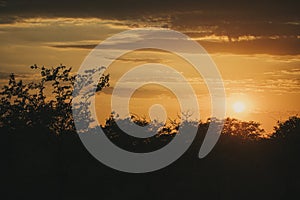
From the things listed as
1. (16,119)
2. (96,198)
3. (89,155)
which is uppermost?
(16,119)

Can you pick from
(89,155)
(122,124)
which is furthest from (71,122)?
(89,155)

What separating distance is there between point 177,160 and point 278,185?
6.06 m

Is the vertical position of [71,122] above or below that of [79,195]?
above

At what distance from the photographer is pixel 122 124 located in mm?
58281

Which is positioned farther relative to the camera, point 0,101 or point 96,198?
point 0,101

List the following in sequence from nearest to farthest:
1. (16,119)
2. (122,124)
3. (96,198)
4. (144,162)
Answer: (96,198), (144,162), (16,119), (122,124)

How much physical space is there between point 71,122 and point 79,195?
1370 cm

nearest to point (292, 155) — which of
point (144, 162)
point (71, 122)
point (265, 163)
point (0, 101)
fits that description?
point (265, 163)

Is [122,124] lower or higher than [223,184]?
higher

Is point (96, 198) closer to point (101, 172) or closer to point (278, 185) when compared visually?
point (101, 172)

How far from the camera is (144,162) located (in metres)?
47.6

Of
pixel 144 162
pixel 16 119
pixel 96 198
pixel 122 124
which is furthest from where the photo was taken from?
pixel 122 124

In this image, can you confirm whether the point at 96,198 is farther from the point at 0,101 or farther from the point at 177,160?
the point at 0,101

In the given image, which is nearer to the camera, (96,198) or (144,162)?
(96,198)
